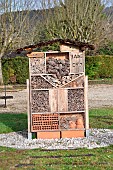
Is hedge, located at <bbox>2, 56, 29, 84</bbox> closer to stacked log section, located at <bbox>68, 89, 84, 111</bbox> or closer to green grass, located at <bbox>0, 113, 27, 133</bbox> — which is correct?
green grass, located at <bbox>0, 113, 27, 133</bbox>

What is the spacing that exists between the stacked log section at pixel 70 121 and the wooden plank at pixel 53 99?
0.25 metres

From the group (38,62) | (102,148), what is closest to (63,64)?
(38,62)

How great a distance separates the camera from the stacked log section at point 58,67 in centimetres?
884

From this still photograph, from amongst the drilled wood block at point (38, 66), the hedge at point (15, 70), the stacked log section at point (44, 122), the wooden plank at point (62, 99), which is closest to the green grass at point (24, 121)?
the stacked log section at point (44, 122)

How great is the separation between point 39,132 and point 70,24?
24.8 m

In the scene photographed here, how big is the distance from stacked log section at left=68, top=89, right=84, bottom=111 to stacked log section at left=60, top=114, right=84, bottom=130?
0.16m

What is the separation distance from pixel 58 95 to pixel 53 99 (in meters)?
0.14

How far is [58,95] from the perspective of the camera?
8.83 metres

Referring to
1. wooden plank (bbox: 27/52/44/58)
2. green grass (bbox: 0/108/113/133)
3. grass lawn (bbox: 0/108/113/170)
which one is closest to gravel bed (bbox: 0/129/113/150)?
grass lawn (bbox: 0/108/113/170)

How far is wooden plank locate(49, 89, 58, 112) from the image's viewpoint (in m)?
8.83

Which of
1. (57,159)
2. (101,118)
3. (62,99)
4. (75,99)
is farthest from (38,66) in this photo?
(101,118)

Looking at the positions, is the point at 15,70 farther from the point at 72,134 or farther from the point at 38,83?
the point at 72,134

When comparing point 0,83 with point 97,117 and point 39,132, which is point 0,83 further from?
point 39,132

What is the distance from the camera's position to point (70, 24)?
108 ft
